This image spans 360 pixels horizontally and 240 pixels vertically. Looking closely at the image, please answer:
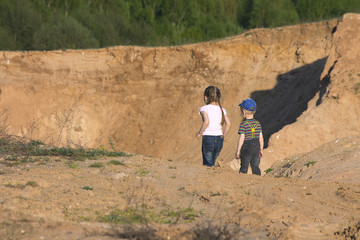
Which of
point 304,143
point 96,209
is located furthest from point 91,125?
point 96,209

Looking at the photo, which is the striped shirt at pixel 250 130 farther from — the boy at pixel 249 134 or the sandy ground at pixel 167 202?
the sandy ground at pixel 167 202

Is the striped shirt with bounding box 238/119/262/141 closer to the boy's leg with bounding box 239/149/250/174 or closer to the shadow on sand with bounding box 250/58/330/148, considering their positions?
the boy's leg with bounding box 239/149/250/174

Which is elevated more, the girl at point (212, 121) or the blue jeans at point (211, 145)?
the girl at point (212, 121)

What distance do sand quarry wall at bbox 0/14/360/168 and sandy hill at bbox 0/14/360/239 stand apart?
45mm

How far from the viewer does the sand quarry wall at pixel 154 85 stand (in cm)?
1791

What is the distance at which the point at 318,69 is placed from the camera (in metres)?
17.4

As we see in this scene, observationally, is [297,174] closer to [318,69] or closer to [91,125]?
[318,69]

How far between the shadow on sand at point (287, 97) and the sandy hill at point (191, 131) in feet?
0.18

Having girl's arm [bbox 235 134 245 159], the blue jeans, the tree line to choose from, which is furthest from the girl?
the tree line

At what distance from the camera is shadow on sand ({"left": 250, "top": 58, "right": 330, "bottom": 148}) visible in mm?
15945

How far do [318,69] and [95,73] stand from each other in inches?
359

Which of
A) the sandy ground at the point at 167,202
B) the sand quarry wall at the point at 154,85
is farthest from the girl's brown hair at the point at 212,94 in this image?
the sand quarry wall at the point at 154,85

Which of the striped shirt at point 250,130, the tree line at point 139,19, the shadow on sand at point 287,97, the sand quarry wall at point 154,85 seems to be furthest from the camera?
the tree line at point 139,19

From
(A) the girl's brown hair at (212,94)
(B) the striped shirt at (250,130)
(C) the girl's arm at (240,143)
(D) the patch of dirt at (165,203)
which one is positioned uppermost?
(A) the girl's brown hair at (212,94)
